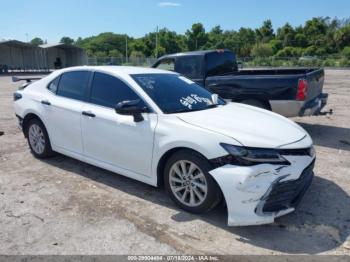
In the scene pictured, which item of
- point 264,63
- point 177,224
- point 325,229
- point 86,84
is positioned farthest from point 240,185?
point 264,63

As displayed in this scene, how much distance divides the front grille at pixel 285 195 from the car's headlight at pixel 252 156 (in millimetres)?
230

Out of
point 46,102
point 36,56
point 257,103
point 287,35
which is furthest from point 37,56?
point 287,35

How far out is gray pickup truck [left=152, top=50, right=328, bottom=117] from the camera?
7035 millimetres

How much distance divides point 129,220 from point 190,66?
5.17m

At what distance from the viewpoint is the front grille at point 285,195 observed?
3.56 m

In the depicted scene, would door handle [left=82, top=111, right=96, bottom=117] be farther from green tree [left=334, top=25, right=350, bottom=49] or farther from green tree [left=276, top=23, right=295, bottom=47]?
green tree [left=276, top=23, right=295, bottom=47]

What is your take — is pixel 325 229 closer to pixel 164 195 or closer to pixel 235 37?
pixel 164 195

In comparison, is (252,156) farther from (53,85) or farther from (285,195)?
(53,85)

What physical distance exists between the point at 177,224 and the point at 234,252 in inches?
29.1

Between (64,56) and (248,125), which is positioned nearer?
(248,125)

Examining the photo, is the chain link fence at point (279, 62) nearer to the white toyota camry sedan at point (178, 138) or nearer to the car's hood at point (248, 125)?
the white toyota camry sedan at point (178, 138)

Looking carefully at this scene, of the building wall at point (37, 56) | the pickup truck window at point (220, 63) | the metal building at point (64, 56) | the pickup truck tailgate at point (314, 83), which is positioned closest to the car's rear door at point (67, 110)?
the pickup truck window at point (220, 63)

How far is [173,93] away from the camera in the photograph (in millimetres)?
4820

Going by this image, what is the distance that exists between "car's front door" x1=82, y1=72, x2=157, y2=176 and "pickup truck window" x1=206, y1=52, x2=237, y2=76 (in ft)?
12.6
